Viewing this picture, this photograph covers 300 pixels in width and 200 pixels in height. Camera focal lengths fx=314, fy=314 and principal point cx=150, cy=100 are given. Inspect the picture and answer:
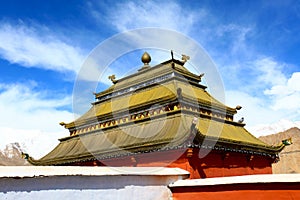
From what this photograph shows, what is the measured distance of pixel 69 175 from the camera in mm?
7176

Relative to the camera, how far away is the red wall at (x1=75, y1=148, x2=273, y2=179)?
10.6 m

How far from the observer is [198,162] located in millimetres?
10914

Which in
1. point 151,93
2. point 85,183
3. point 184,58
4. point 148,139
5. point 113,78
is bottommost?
point 85,183

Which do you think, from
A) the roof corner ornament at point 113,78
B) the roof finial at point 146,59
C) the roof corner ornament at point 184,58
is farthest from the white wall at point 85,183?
the roof finial at point 146,59

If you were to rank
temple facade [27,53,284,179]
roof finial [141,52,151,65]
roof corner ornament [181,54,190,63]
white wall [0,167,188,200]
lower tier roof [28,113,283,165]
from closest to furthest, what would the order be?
white wall [0,167,188,200] < temple facade [27,53,284,179] < lower tier roof [28,113,283,165] < roof corner ornament [181,54,190,63] < roof finial [141,52,151,65]

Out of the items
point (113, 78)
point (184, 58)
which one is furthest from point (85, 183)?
point (113, 78)

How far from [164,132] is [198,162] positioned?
1757 millimetres

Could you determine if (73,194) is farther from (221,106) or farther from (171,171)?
(221,106)

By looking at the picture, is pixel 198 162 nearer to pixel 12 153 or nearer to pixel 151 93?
pixel 151 93


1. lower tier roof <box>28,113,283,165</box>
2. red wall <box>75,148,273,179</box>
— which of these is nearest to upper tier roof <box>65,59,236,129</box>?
lower tier roof <box>28,113,283,165</box>

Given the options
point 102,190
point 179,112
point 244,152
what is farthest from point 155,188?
point 244,152

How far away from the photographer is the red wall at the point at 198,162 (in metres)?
10.6

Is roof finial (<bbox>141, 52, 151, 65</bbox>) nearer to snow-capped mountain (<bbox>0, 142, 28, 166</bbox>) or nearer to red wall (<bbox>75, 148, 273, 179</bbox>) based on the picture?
red wall (<bbox>75, 148, 273, 179</bbox>)

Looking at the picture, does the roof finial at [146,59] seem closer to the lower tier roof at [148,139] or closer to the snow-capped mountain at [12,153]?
the lower tier roof at [148,139]
